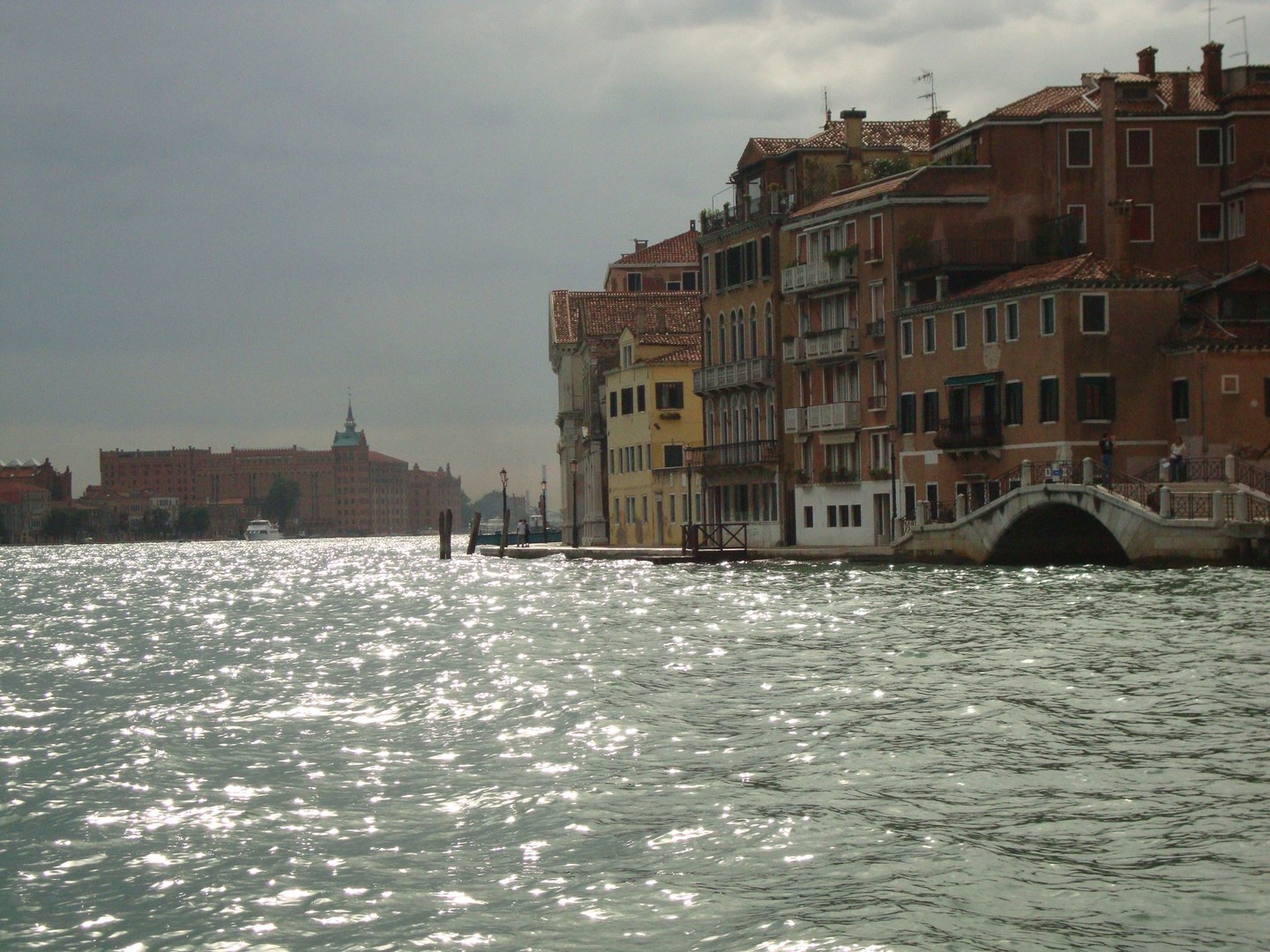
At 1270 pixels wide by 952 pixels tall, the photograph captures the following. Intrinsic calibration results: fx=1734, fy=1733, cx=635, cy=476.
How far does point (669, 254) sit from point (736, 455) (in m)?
26.4

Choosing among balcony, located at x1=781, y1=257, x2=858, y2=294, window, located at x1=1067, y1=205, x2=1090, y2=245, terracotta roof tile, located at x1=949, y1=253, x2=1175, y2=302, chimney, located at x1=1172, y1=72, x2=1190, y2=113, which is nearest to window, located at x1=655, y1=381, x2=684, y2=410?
balcony, located at x1=781, y1=257, x2=858, y2=294

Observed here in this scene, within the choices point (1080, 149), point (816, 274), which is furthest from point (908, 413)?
point (1080, 149)

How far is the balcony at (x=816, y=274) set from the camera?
60.7m

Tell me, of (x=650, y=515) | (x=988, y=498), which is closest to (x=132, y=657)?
(x=988, y=498)

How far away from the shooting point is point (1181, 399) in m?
48.9

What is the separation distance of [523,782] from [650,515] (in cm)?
6139

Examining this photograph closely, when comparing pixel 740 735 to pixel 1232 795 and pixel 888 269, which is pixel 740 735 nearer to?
pixel 1232 795

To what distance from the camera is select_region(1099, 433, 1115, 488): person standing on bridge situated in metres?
44.2

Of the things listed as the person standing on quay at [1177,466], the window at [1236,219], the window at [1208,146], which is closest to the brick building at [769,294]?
the window at [1208,146]

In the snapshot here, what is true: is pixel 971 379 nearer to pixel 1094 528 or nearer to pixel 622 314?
pixel 1094 528

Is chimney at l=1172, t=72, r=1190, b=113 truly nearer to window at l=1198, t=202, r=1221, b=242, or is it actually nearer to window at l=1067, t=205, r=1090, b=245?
window at l=1198, t=202, r=1221, b=242

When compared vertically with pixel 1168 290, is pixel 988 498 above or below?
below

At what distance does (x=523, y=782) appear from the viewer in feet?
52.3

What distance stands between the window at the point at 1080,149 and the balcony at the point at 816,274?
26.9 ft
